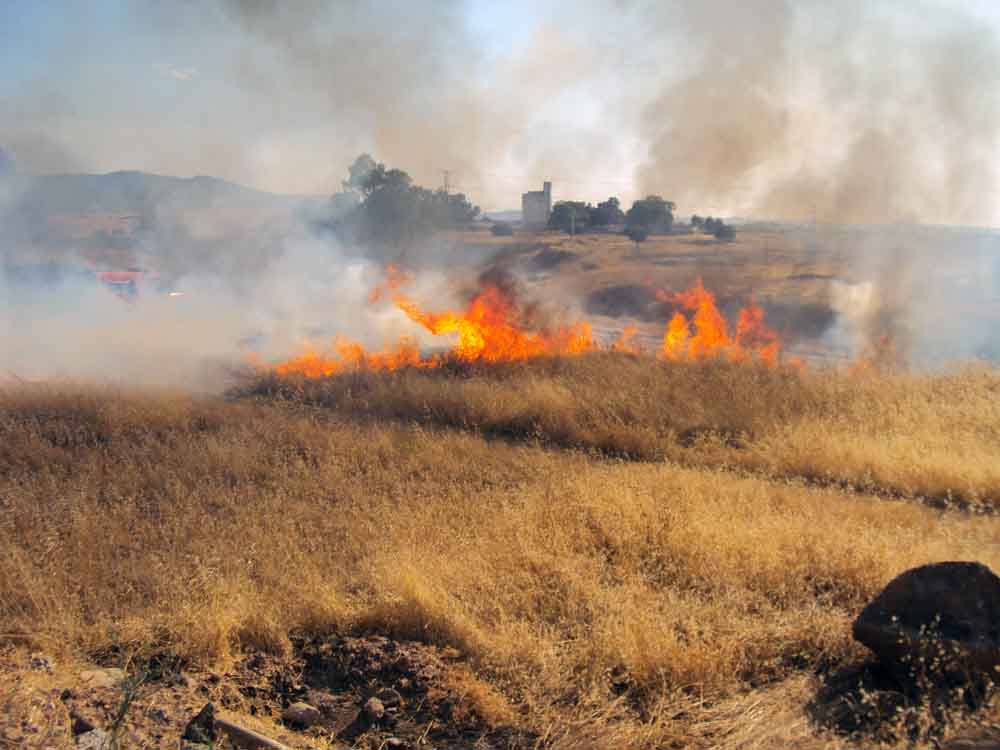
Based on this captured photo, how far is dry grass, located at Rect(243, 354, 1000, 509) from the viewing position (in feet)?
22.1

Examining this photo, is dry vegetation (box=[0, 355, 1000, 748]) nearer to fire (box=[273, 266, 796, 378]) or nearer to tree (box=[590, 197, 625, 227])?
fire (box=[273, 266, 796, 378])

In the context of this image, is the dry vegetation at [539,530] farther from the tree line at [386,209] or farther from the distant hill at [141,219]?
the tree line at [386,209]

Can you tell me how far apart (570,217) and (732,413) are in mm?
32330

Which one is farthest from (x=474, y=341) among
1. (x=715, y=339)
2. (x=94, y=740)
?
(x=94, y=740)

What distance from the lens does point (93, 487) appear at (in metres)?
6.62

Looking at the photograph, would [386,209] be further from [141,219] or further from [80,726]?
[80,726]

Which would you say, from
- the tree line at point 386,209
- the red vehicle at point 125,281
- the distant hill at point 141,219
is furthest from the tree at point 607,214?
the red vehicle at point 125,281

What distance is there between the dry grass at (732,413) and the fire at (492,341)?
0.65 m

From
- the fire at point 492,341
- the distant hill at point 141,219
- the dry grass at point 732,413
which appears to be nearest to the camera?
the dry grass at point 732,413

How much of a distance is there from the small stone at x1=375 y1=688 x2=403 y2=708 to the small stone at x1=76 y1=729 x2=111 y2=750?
127 cm

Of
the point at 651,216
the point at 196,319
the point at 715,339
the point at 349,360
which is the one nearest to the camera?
the point at 349,360

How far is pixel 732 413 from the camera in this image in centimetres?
850

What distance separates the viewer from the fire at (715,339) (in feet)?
37.3

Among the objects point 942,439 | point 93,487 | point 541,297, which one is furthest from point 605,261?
point 93,487
